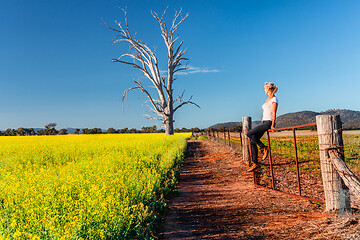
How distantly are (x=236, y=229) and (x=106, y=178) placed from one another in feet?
7.93

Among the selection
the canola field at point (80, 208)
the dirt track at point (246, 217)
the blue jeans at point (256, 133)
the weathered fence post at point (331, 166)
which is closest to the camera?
the canola field at point (80, 208)

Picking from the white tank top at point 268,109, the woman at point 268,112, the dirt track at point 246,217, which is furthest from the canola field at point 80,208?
the white tank top at point 268,109

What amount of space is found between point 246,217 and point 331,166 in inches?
65.8

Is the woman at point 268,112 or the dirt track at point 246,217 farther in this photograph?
the woman at point 268,112

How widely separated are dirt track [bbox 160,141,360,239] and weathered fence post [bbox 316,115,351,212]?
0.25 meters

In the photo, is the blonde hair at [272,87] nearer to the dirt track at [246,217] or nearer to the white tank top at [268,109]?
the white tank top at [268,109]

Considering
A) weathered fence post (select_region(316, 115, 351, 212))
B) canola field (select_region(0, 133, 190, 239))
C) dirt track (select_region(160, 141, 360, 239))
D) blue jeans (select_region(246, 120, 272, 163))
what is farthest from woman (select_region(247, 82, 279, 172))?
canola field (select_region(0, 133, 190, 239))

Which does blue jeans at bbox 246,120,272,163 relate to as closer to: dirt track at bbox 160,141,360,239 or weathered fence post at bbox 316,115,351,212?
dirt track at bbox 160,141,360,239

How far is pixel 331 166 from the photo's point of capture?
432 centimetres

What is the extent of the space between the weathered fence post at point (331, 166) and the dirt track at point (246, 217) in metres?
0.25

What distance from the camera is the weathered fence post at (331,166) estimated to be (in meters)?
4.22

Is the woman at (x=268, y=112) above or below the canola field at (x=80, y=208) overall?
above

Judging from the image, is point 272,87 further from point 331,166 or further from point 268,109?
point 331,166

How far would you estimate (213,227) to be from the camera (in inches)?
161
